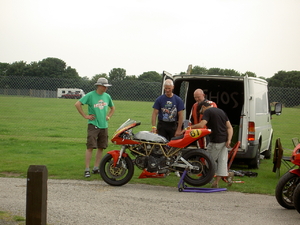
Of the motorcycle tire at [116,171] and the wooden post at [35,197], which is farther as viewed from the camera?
the motorcycle tire at [116,171]

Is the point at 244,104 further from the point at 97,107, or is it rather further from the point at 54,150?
the point at 54,150

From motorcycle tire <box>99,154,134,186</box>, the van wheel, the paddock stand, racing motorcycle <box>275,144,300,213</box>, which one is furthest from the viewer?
the van wheel

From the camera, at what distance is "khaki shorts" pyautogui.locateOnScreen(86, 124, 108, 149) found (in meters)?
9.16

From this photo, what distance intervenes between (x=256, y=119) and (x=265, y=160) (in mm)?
3215

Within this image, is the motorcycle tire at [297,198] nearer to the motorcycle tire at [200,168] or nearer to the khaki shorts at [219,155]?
the motorcycle tire at [200,168]

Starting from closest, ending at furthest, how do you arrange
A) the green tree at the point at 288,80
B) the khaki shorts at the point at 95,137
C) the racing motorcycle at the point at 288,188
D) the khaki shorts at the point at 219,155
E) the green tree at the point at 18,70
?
the racing motorcycle at the point at 288,188, the khaki shorts at the point at 219,155, the khaki shorts at the point at 95,137, the green tree at the point at 18,70, the green tree at the point at 288,80

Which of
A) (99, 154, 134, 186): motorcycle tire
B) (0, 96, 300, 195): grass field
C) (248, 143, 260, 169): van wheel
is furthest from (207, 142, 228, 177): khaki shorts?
(248, 143, 260, 169): van wheel

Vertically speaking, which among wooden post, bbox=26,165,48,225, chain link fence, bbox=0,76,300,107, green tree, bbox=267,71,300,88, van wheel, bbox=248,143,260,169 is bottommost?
van wheel, bbox=248,143,260,169

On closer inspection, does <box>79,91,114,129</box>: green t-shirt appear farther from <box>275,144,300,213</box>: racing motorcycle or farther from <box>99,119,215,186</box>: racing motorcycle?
<box>275,144,300,213</box>: racing motorcycle

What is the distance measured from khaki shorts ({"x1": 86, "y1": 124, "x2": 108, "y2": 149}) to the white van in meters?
1.77

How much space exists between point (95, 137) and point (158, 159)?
157 centimetres

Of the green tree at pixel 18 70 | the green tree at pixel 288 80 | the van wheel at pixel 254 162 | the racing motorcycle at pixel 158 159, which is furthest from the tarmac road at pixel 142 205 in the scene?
the green tree at pixel 288 80

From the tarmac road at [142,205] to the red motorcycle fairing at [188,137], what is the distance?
0.75m

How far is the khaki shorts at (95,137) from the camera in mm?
9164
